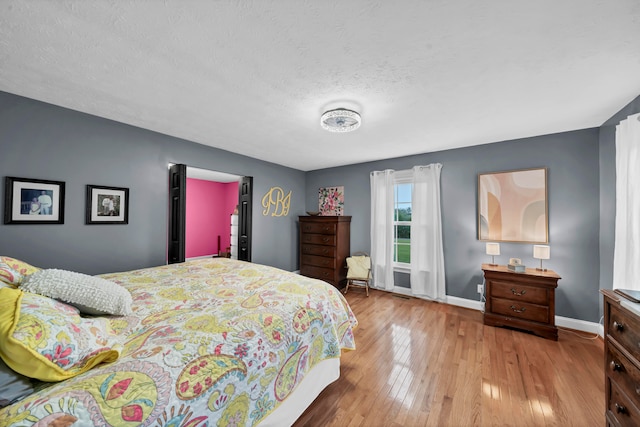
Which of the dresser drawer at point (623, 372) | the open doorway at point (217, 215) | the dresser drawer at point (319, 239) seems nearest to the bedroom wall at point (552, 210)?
the dresser drawer at point (319, 239)

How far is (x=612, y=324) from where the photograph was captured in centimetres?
138

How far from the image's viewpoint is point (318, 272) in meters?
4.57

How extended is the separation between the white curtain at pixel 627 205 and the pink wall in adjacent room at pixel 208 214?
631 centimetres

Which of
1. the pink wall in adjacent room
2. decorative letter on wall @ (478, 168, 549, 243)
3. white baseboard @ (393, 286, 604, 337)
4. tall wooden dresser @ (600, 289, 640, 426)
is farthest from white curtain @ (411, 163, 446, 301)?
the pink wall in adjacent room

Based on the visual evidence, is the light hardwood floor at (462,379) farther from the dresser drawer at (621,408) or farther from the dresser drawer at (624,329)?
the dresser drawer at (624,329)

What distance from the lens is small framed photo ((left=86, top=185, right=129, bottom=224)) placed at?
99.1 inches

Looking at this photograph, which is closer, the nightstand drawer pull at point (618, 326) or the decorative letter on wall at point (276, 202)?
the nightstand drawer pull at point (618, 326)

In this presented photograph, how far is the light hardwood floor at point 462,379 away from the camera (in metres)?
1.61

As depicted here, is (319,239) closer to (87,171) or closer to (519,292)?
(519,292)

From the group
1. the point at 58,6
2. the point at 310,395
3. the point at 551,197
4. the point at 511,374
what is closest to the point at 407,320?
the point at 511,374

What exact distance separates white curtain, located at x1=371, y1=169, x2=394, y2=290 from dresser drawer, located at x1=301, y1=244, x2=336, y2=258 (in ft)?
2.52

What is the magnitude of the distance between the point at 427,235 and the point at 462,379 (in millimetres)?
2245

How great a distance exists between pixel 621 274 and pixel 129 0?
4255 millimetres

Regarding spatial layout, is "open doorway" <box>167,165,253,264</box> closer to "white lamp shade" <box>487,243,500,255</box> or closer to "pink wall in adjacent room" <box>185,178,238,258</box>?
"pink wall in adjacent room" <box>185,178,238,258</box>
